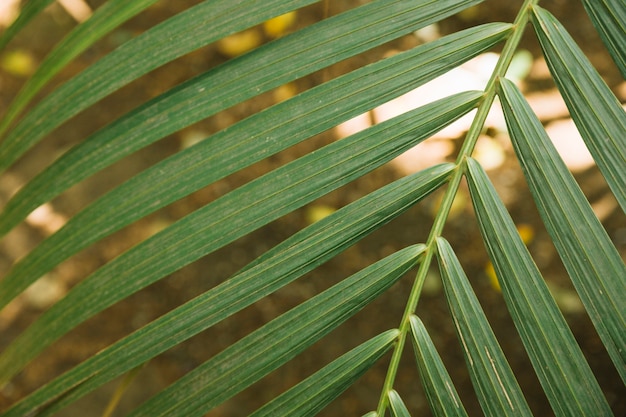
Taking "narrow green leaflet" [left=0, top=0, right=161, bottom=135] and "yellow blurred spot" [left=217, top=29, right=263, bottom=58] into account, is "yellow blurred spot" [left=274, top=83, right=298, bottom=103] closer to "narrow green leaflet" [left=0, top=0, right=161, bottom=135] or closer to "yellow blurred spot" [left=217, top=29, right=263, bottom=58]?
"yellow blurred spot" [left=217, top=29, right=263, bottom=58]

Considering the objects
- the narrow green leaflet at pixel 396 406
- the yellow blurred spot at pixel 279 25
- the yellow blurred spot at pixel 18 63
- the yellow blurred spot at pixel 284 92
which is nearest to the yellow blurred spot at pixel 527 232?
the yellow blurred spot at pixel 284 92

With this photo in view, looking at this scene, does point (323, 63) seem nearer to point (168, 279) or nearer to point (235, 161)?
point (235, 161)

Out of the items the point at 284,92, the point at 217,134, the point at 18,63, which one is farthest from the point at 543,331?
the point at 18,63

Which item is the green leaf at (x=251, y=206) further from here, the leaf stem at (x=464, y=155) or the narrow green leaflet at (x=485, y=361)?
the narrow green leaflet at (x=485, y=361)

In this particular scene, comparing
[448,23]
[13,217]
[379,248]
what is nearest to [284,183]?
[13,217]

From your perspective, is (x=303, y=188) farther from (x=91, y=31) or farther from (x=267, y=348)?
(x=91, y=31)

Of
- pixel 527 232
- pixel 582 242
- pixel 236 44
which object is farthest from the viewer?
pixel 236 44
